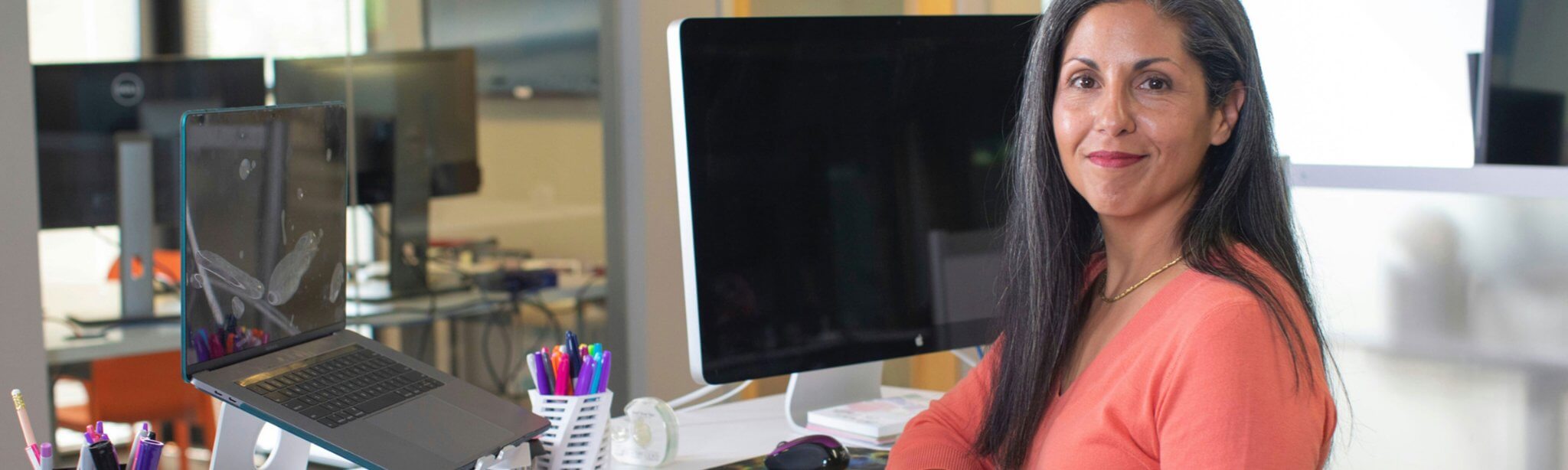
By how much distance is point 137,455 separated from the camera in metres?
0.89

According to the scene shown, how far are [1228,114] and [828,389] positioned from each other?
0.73m

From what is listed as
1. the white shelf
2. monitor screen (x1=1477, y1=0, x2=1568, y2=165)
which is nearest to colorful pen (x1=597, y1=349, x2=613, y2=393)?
the white shelf

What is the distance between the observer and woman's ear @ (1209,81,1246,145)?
1058 millimetres

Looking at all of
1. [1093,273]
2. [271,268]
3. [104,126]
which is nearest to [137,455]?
[271,268]

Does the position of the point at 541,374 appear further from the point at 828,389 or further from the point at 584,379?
the point at 828,389

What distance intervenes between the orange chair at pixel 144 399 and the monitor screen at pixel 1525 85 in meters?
2.30

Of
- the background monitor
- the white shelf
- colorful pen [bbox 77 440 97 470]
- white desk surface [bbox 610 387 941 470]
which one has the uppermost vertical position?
the background monitor

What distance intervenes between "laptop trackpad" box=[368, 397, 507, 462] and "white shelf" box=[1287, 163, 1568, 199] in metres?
1.06

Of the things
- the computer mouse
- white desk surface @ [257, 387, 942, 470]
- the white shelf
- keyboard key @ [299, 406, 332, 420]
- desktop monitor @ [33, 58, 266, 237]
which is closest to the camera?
keyboard key @ [299, 406, 332, 420]

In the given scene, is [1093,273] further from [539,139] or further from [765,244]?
[539,139]

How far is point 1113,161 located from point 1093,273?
22 cm

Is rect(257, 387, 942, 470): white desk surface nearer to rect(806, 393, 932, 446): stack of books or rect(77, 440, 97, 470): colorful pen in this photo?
rect(806, 393, 932, 446): stack of books

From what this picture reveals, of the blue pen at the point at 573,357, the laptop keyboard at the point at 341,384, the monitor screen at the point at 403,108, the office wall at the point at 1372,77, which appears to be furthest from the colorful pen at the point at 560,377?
the monitor screen at the point at 403,108

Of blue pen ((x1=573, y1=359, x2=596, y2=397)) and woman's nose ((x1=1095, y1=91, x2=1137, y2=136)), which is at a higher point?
woman's nose ((x1=1095, y1=91, x2=1137, y2=136))
